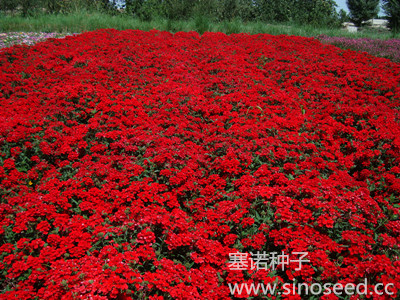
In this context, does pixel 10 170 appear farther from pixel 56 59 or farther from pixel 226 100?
pixel 56 59

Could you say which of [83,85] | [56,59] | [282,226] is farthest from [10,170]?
[56,59]

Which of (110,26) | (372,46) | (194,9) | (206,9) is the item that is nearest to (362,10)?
(206,9)

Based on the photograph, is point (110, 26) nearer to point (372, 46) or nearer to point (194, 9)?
point (194, 9)

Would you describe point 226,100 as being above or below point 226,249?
above

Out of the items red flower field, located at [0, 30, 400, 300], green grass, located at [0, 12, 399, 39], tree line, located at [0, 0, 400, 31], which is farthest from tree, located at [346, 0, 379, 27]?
red flower field, located at [0, 30, 400, 300]

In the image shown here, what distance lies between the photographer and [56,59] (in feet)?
23.8

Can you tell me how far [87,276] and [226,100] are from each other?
→ 404 cm

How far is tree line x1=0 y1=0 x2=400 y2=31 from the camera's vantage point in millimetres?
14906

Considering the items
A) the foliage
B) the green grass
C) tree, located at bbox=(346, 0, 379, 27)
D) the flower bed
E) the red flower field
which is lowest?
the red flower field

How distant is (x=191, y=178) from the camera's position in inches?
152

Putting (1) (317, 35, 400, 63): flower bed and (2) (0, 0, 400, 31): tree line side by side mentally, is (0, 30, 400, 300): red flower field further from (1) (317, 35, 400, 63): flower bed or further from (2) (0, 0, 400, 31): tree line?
(2) (0, 0, 400, 31): tree line

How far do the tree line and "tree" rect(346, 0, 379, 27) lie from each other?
1298cm

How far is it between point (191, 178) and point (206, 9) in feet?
43.8

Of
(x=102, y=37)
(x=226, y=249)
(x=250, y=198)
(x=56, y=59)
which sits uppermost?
(x=102, y=37)
